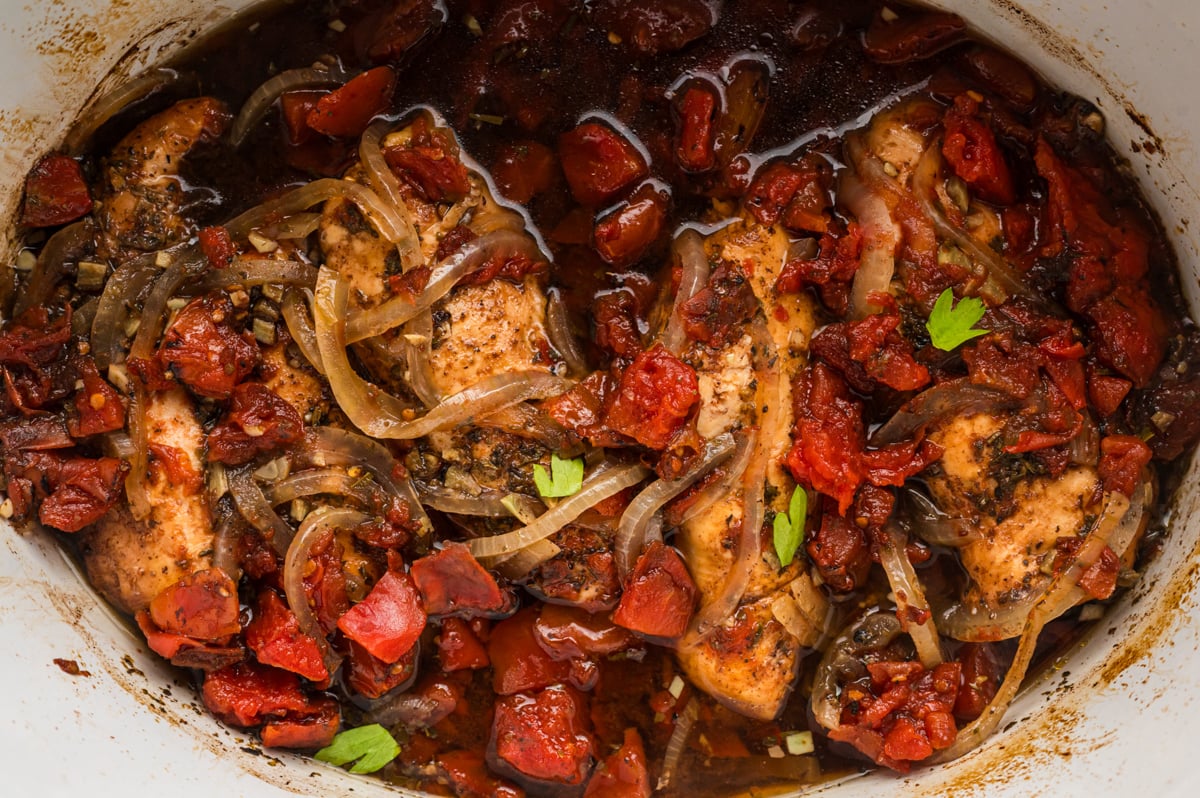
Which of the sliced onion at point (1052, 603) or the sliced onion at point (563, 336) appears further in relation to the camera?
the sliced onion at point (563, 336)

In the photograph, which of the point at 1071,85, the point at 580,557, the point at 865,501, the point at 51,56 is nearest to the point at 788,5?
the point at 1071,85

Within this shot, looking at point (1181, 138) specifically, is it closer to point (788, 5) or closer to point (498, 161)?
point (788, 5)

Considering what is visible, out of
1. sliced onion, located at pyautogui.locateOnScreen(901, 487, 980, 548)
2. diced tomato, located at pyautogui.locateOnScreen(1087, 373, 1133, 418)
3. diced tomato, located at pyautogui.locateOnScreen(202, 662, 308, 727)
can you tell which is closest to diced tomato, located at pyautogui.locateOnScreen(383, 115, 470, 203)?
diced tomato, located at pyautogui.locateOnScreen(202, 662, 308, 727)

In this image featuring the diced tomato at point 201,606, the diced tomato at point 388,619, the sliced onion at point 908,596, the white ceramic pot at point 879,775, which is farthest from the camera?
→ the sliced onion at point 908,596

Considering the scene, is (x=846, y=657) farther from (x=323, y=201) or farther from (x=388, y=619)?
(x=323, y=201)

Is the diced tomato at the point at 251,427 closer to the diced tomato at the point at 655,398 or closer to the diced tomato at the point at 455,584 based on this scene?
the diced tomato at the point at 455,584

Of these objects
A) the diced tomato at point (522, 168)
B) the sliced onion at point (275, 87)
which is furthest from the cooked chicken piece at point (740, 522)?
the sliced onion at point (275, 87)

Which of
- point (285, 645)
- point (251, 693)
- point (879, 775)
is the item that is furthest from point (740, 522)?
point (251, 693)
